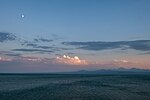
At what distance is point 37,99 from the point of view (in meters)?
45.5

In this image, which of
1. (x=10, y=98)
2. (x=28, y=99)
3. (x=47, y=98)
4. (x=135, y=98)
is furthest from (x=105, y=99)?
(x=10, y=98)

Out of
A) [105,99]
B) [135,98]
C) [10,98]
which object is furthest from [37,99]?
[135,98]

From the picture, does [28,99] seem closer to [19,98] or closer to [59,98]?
[19,98]

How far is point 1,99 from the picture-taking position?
44.6m

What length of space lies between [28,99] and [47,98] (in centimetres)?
333

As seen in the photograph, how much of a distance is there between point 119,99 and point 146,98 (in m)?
5.00

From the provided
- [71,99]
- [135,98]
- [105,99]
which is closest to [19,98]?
[71,99]

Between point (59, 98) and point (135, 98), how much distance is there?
13529mm

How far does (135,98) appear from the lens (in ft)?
154

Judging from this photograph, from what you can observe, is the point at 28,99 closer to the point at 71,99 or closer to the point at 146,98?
the point at 71,99

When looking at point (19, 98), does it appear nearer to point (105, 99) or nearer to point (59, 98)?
point (59, 98)

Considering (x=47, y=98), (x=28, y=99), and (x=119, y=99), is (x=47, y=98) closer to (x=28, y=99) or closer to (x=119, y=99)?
(x=28, y=99)

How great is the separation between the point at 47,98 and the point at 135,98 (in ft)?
51.3

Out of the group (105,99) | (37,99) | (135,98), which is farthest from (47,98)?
(135,98)
